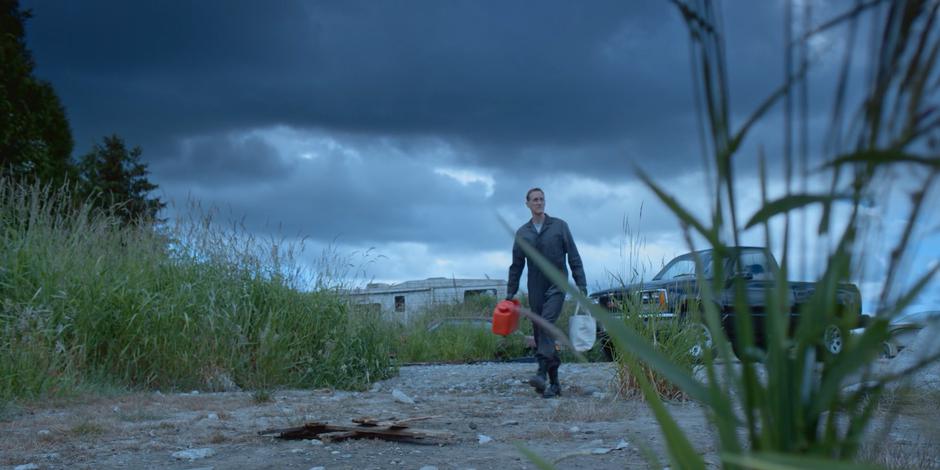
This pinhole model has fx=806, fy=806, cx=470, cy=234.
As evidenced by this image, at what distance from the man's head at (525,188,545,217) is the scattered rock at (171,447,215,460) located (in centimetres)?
423

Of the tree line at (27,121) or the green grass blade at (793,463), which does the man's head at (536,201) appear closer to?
the green grass blade at (793,463)

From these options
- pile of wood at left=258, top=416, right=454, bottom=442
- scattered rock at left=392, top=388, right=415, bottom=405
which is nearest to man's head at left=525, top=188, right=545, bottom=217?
scattered rock at left=392, top=388, right=415, bottom=405

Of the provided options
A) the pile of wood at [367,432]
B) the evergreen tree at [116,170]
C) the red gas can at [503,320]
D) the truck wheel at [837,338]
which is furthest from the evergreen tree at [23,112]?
the truck wheel at [837,338]

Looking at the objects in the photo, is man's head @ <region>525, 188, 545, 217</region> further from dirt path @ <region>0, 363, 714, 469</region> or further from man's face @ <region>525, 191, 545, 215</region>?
dirt path @ <region>0, 363, 714, 469</region>

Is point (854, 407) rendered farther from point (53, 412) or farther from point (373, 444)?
point (53, 412)

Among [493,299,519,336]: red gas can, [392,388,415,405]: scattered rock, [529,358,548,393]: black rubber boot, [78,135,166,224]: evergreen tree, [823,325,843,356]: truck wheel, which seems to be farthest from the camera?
[78,135,166,224]: evergreen tree

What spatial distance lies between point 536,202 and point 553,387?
1780 mm

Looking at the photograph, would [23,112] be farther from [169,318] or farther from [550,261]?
[550,261]

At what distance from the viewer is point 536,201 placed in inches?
306

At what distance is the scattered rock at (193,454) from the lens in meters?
4.21

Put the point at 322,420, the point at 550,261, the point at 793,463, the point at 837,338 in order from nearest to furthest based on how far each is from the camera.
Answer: the point at 793,463 < the point at 837,338 < the point at 322,420 < the point at 550,261

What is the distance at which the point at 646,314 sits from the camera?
6988mm

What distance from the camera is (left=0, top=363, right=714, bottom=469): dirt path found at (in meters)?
4.05

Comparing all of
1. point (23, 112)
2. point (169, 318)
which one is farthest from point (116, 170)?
point (169, 318)
